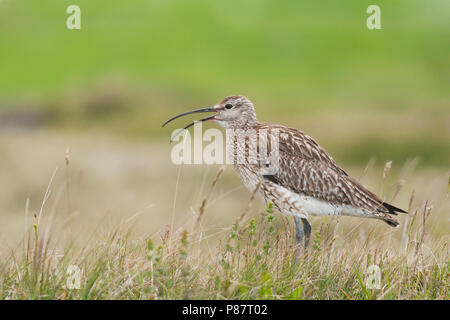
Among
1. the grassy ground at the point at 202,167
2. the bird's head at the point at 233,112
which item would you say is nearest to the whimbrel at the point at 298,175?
the bird's head at the point at 233,112

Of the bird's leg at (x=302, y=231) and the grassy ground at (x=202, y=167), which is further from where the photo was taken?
the bird's leg at (x=302, y=231)

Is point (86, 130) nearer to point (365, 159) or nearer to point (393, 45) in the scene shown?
point (365, 159)

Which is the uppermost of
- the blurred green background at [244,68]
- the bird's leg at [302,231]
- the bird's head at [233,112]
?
the blurred green background at [244,68]

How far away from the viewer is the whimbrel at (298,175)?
703cm

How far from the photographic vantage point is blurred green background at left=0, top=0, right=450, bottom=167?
25219mm

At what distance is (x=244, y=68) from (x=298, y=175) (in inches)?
1313

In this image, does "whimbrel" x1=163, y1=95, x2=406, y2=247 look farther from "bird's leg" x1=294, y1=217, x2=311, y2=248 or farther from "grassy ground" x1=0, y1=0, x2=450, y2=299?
"grassy ground" x1=0, y1=0, x2=450, y2=299

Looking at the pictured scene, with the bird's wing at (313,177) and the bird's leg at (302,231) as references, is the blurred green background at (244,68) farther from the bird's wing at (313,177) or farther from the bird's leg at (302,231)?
the bird's leg at (302,231)

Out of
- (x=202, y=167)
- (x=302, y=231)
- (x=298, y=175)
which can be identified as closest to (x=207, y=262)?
(x=302, y=231)

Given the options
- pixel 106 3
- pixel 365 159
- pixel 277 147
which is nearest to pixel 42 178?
pixel 365 159

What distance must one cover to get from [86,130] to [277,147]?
2093 centimetres

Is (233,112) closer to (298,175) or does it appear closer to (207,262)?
(298,175)

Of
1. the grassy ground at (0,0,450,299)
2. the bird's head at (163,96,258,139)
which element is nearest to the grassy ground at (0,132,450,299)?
the grassy ground at (0,0,450,299)

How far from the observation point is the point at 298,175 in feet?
23.6
